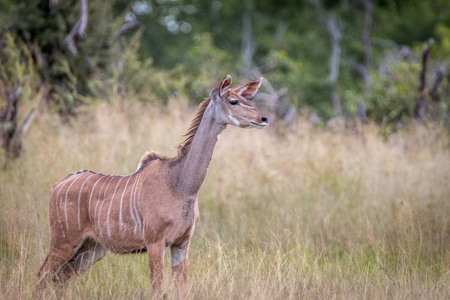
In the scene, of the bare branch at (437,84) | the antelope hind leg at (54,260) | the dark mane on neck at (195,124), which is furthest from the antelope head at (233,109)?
the bare branch at (437,84)

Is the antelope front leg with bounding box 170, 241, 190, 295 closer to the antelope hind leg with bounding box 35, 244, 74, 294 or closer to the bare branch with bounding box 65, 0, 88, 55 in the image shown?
the antelope hind leg with bounding box 35, 244, 74, 294

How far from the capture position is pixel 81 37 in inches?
464

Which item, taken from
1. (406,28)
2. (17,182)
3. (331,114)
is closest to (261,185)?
(17,182)

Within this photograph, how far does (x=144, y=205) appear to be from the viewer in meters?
4.68

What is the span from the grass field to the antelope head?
1.13 meters

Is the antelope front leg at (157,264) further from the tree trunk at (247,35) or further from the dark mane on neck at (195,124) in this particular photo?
the tree trunk at (247,35)

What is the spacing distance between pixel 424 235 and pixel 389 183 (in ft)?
6.33

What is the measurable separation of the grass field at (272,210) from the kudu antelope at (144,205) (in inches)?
8.8

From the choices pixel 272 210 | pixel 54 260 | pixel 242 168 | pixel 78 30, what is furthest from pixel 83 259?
pixel 78 30

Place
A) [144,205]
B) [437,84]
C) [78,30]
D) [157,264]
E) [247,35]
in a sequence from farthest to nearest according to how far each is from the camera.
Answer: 1. [247,35]
2. [437,84]
3. [78,30]
4. [144,205]
5. [157,264]

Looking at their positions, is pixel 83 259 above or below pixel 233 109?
below

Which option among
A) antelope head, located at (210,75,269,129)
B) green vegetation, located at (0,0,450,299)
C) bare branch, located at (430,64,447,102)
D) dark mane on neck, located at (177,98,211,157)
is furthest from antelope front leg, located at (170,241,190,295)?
bare branch, located at (430,64,447,102)

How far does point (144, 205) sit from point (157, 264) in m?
0.48

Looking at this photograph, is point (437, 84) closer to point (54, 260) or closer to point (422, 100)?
point (422, 100)
